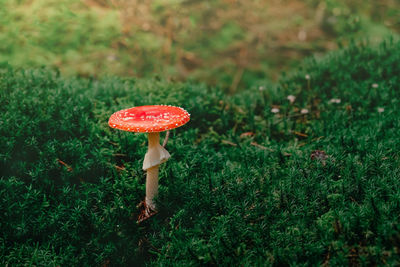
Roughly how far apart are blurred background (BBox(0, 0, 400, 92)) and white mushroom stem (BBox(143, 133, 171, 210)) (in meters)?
2.60

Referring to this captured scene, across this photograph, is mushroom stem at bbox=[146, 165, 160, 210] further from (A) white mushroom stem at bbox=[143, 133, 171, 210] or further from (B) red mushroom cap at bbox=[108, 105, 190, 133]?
(B) red mushroom cap at bbox=[108, 105, 190, 133]

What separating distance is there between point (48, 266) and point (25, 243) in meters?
0.42

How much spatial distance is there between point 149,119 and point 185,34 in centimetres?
582

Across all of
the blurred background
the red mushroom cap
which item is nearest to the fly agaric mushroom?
the red mushroom cap

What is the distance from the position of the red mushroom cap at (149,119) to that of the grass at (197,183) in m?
0.80

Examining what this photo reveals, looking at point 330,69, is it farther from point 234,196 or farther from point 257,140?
point 234,196

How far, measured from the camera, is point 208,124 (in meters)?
4.49

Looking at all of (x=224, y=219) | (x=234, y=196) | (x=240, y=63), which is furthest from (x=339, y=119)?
(x=240, y=63)

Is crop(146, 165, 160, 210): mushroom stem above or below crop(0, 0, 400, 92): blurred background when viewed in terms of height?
below

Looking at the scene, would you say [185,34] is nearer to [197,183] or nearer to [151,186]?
[197,183]

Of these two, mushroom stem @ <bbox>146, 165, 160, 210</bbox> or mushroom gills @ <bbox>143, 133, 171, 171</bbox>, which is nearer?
mushroom gills @ <bbox>143, 133, 171, 171</bbox>

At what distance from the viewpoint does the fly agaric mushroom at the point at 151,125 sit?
2.54 meters

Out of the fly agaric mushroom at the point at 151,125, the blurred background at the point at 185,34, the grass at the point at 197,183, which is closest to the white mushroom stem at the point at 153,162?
the fly agaric mushroom at the point at 151,125

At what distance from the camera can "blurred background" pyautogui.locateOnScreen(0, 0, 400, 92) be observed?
4.99 metres
